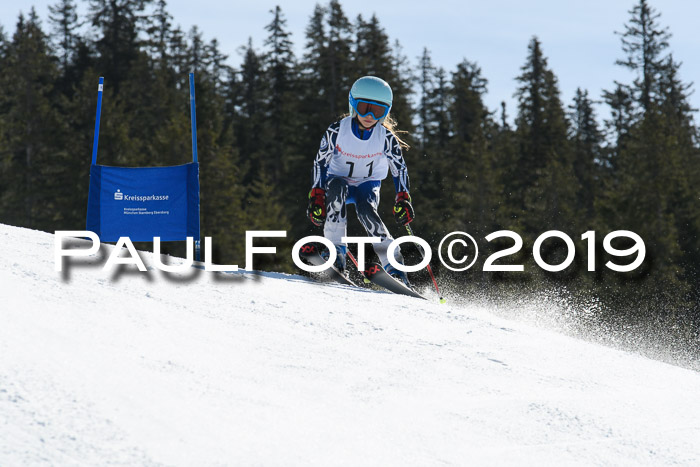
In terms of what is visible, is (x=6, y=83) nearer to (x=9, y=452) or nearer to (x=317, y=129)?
(x=317, y=129)

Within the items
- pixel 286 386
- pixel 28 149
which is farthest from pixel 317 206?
pixel 28 149

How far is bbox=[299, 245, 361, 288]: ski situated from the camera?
671 cm

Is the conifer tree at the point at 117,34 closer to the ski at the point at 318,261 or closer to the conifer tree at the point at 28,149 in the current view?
the conifer tree at the point at 28,149

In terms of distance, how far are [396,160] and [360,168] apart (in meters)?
0.37

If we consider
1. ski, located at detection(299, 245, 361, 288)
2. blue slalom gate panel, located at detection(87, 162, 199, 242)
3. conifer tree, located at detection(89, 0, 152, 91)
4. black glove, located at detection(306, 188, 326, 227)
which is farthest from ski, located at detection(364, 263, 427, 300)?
conifer tree, located at detection(89, 0, 152, 91)

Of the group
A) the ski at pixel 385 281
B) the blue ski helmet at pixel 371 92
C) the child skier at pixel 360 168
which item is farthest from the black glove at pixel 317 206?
the blue ski helmet at pixel 371 92

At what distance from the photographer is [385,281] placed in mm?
6570

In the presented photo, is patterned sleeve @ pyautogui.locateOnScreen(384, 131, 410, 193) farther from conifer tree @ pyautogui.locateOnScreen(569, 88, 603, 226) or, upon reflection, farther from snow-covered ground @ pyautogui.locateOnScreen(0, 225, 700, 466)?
conifer tree @ pyautogui.locateOnScreen(569, 88, 603, 226)

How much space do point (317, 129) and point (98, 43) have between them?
16.1 m

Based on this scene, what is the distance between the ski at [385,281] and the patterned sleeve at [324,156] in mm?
887

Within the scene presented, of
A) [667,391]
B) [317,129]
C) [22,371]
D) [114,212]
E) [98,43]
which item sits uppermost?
[98,43]

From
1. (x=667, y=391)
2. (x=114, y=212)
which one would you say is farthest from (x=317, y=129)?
(x=667, y=391)

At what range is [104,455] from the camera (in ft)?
7.54

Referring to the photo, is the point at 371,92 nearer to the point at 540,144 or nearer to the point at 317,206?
the point at 317,206
